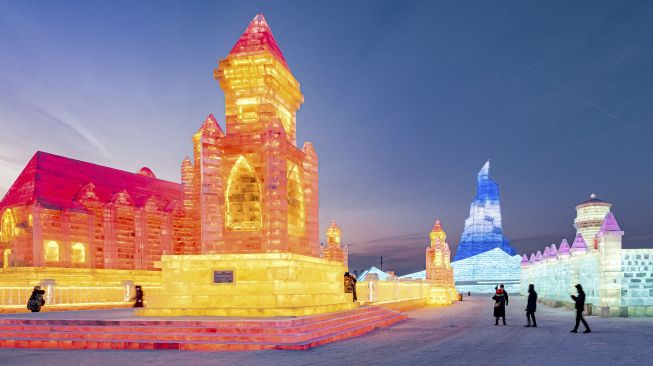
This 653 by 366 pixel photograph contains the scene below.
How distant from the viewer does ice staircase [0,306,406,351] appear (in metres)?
12.3

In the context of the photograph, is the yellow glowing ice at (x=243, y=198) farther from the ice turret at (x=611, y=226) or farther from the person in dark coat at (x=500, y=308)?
the ice turret at (x=611, y=226)

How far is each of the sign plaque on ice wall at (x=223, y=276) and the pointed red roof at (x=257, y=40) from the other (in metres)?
6.64

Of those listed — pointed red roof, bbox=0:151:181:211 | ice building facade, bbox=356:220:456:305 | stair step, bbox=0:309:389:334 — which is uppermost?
pointed red roof, bbox=0:151:181:211

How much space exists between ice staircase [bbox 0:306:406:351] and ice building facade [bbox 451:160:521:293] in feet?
366

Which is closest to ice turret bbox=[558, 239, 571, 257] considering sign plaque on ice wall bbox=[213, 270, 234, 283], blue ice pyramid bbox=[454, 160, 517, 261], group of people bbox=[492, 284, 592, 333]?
group of people bbox=[492, 284, 592, 333]

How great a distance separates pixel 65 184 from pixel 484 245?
12723 cm

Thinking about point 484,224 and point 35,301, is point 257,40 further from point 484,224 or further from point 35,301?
point 484,224

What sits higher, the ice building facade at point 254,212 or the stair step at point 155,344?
the ice building facade at point 254,212

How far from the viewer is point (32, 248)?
32906 millimetres

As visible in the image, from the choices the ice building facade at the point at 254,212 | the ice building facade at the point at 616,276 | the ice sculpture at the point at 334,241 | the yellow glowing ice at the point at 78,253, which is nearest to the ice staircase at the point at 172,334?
the ice building facade at the point at 254,212

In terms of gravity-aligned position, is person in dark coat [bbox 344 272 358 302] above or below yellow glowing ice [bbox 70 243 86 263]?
below

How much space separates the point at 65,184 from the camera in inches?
1437

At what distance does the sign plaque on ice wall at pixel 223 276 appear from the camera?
51.0ft

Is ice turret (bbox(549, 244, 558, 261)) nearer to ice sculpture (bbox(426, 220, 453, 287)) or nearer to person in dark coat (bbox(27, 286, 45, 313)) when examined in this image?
ice sculpture (bbox(426, 220, 453, 287))
